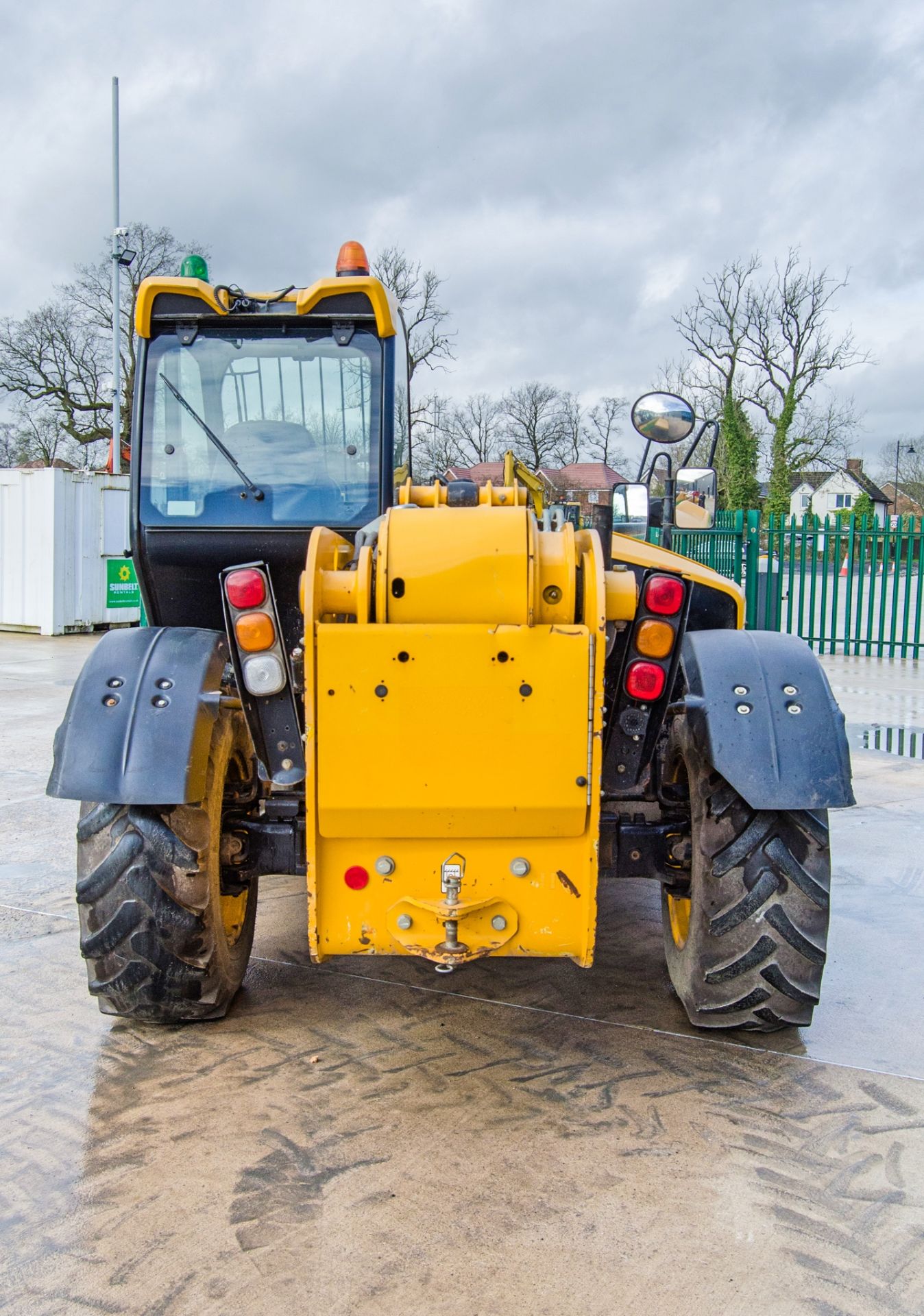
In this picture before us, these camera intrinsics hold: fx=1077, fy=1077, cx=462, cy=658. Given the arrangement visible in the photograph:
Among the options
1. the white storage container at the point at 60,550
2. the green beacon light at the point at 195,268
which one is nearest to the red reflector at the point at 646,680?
the green beacon light at the point at 195,268

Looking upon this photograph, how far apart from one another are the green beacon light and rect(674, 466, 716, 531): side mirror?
2097 millimetres

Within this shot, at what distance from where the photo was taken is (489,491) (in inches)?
160

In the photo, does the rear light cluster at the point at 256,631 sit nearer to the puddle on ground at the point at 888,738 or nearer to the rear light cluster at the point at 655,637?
the rear light cluster at the point at 655,637

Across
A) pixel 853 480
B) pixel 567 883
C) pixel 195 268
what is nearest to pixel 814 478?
pixel 853 480

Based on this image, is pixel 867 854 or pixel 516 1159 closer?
pixel 516 1159

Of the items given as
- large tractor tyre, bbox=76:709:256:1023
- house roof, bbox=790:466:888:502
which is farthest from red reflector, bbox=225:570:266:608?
house roof, bbox=790:466:888:502

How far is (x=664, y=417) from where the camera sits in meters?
4.23

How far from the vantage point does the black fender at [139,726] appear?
10.1ft

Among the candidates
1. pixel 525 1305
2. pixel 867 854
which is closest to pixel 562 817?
pixel 525 1305

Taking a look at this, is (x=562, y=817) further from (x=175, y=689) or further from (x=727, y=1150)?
(x=175, y=689)

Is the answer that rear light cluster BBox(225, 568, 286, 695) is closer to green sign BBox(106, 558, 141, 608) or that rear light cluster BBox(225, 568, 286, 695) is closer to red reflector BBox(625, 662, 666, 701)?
red reflector BBox(625, 662, 666, 701)

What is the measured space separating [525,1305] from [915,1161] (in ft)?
3.85

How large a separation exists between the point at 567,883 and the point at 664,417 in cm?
204

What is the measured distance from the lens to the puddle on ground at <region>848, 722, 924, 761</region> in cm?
845
